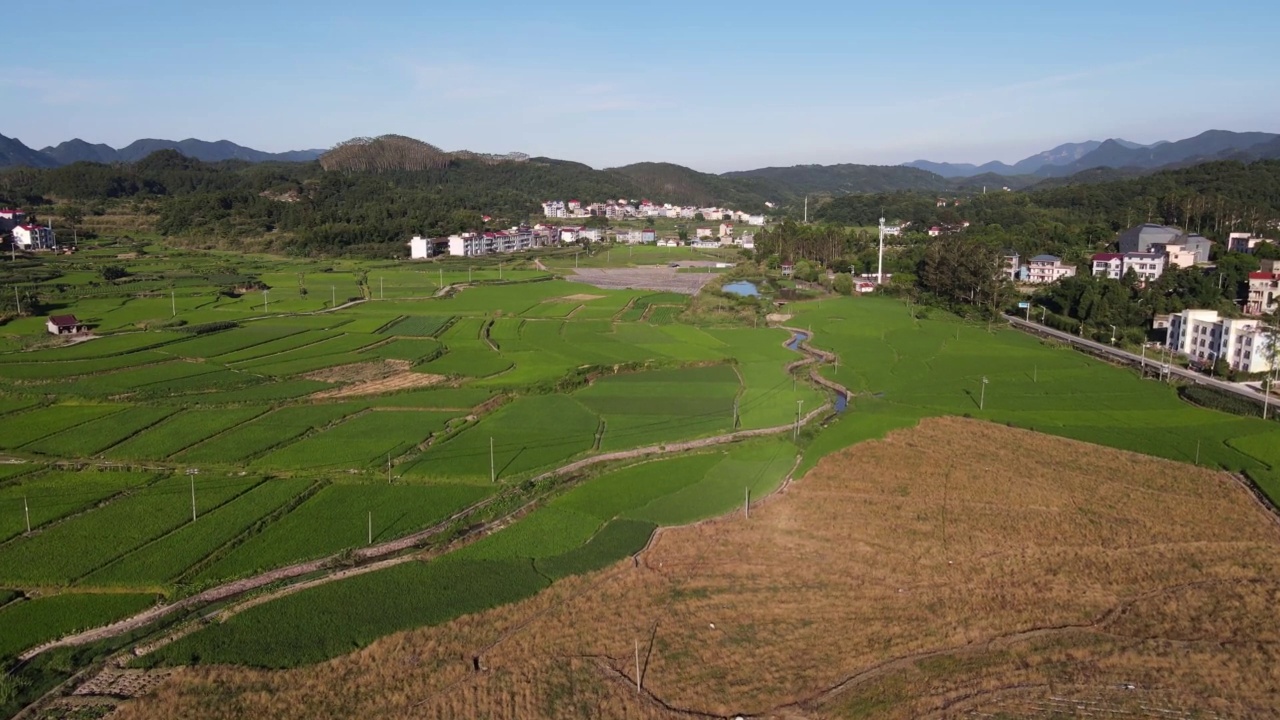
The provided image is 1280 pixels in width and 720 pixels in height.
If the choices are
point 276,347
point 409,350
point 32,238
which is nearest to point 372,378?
point 409,350

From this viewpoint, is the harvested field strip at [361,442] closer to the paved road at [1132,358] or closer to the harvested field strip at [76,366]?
the harvested field strip at [76,366]

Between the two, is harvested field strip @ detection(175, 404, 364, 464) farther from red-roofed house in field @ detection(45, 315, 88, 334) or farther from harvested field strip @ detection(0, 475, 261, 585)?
red-roofed house in field @ detection(45, 315, 88, 334)

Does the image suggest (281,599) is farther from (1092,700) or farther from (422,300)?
(422,300)

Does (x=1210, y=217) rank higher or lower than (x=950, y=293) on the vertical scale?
higher

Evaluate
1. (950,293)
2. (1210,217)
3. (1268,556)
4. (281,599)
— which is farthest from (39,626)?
(1210,217)

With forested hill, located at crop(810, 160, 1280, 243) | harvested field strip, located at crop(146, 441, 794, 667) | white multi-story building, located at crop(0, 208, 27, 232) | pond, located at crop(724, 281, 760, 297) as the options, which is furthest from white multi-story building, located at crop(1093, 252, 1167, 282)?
white multi-story building, located at crop(0, 208, 27, 232)

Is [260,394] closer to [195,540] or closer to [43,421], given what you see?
[43,421]
